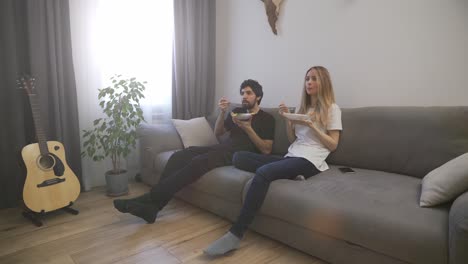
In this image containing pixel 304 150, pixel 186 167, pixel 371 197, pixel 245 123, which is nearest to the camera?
pixel 371 197

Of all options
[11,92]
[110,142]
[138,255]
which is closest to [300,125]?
[138,255]

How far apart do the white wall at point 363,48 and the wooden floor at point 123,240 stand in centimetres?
136

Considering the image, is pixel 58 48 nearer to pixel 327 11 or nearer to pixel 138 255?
pixel 138 255

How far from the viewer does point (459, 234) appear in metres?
1.02

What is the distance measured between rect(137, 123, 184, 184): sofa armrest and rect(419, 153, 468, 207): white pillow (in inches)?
76.2

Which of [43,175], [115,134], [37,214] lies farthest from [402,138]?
[37,214]

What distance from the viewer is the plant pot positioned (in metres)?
2.51

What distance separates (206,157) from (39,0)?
5.88 feet

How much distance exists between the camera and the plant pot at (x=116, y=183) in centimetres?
251

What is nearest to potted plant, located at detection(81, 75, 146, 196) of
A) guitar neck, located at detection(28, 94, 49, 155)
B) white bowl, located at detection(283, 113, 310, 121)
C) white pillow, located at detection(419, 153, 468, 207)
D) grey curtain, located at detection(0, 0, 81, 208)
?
grey curtain, located at detection(0, 0, 81, 208)

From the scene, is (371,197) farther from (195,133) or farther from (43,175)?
(43,175)

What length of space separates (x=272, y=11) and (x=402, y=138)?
1.67m

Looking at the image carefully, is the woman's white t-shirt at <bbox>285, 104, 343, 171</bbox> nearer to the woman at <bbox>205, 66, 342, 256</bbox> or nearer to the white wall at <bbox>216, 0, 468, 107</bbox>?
the woman at <bbox>205, 66, 342, 256</bbox>

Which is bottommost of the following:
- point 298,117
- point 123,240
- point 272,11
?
point 123,240
